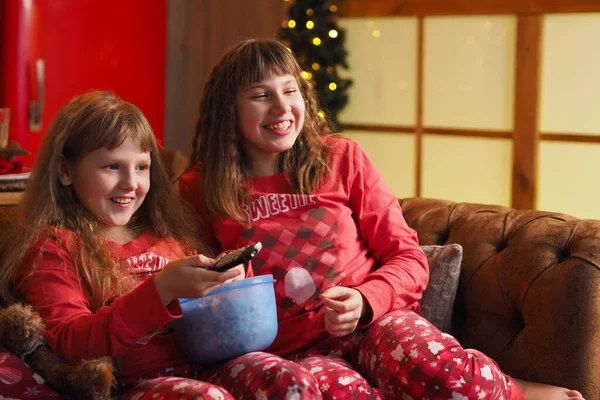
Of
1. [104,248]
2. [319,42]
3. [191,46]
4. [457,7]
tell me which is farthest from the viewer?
[191,46]

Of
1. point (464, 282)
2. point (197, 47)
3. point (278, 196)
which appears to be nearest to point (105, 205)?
point (278, 196)

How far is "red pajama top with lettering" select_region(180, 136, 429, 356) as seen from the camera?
1913mm

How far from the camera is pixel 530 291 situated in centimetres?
192

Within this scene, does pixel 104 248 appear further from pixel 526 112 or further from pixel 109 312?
pixel 526 112

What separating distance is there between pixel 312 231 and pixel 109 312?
0.55m

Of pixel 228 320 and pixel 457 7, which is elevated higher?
pixel 457 7

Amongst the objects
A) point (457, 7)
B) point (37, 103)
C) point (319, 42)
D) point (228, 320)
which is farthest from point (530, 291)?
point (37, 103)

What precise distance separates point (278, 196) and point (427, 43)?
2.61 meters

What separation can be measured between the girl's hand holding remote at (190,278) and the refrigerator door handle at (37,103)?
2.75 meters

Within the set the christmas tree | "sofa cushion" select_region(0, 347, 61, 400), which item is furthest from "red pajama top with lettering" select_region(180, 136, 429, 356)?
the christmas tree

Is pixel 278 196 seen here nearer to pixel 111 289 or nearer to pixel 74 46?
pixel 111 289

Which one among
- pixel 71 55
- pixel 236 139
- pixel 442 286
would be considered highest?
pixel 71 55

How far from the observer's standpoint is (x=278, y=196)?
2021 mm

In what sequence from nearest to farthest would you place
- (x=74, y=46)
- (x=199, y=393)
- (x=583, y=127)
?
1. (x=199, y=393)
2. (x=583, y=127)
3. (x=74, y=46)
